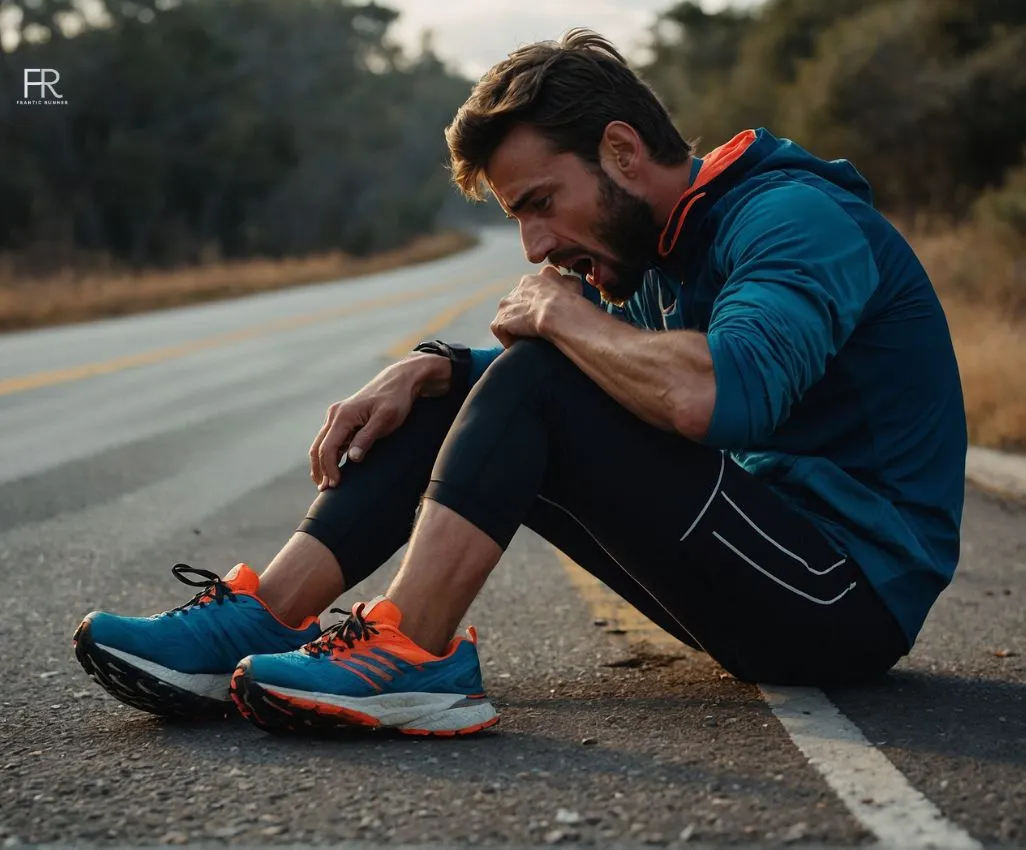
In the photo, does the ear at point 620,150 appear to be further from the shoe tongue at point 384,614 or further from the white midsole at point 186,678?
the white midsole at point 186,678

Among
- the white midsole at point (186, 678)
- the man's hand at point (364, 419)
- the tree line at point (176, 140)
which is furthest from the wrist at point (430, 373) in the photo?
the tree line at point (176, 140)

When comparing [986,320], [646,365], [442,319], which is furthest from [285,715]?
[442,319]

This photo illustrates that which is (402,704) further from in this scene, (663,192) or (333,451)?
(663,192)

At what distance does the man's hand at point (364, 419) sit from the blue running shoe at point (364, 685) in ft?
1.76

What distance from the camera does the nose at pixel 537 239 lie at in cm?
341

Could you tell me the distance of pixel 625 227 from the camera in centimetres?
335

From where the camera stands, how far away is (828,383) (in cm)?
311

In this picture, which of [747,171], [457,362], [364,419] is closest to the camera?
[747,171]

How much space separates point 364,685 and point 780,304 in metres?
1.06

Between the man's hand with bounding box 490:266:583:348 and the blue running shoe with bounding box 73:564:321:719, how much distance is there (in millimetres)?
778

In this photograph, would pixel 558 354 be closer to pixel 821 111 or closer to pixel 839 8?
pixel 821 111

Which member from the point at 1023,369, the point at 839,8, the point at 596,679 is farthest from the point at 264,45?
the point at 596,679

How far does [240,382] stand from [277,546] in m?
6.92

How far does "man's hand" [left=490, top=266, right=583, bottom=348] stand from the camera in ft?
10.1
